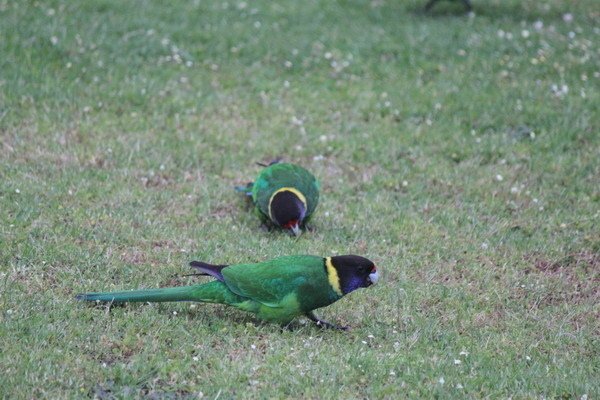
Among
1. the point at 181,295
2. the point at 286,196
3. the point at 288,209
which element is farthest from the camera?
the point at 286,196

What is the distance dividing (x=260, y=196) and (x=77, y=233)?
151 cm

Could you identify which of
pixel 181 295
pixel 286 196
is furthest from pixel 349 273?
pixel 286 196

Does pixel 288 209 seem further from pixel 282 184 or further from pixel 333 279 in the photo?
pixel 333 279

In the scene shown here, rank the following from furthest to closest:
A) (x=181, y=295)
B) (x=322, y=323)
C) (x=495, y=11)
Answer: (x=495, y=11) < (x=322, y=323) < (x=181, y=295)

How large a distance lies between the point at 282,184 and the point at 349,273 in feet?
6.08

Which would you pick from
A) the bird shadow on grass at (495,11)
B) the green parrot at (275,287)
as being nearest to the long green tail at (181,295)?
the green parrot at (275,287)

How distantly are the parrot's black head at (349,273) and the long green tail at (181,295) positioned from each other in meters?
0.60

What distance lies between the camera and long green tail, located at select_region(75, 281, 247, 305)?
5.29m

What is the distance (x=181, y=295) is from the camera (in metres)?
5.29

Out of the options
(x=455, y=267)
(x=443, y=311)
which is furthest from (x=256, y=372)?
(x=455, y=267)

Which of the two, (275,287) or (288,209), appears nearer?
(275,287)

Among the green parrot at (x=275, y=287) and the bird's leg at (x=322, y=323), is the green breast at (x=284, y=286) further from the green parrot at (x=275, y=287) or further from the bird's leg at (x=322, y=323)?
the bird's leg at (x=322, y=323)

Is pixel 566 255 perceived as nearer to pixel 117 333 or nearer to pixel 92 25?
pixel 117 333

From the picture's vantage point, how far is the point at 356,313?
5.78 m
